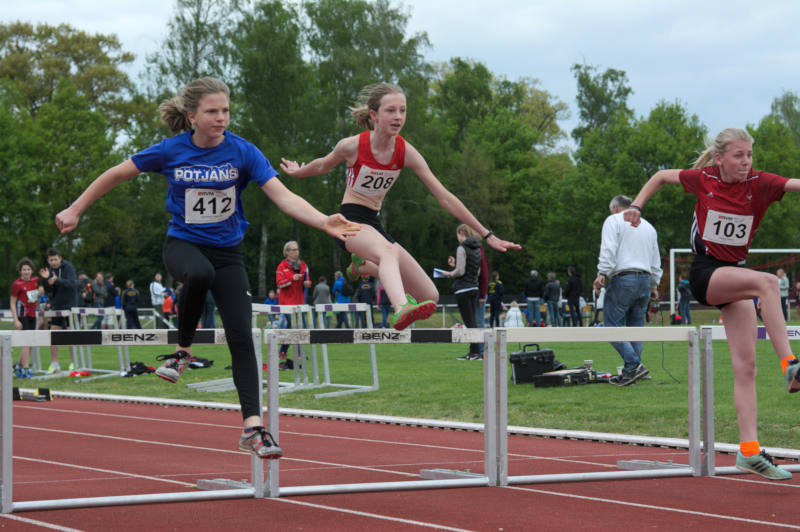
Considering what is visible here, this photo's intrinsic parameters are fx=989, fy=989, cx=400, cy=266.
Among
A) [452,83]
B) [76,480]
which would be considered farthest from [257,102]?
[76,480]

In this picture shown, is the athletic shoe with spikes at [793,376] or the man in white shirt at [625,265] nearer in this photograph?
the athletic shoe with spikes at [793,376]

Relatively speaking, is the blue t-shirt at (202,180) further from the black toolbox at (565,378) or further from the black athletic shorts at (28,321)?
the black athletic shorts at (28,321)

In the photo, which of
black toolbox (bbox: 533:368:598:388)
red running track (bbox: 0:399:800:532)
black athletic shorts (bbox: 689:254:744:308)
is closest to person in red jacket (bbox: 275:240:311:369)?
red running track (bbox: 0:399:800:532)

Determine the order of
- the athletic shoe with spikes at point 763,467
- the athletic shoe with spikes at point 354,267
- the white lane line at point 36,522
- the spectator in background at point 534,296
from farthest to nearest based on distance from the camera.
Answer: the spectator in background at point 534,296
the athletic shoe with spikes at point 354,267
the athletic shoe with spikes at point 763,467
the white lane line at point 36,522

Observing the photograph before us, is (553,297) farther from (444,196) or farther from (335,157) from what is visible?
(335,157)

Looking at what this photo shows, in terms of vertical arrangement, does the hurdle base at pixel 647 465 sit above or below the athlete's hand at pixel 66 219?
below

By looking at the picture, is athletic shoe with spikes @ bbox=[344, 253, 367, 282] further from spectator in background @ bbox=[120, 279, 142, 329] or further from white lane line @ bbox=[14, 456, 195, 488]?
spectator in background @ bbox=[120, 279, 142, 329]

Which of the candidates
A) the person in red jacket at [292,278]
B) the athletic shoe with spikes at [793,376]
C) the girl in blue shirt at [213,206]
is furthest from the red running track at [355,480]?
the person in red jacket at [292,278]

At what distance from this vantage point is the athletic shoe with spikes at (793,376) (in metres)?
5.56

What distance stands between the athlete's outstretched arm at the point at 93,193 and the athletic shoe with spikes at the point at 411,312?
1.61 meters

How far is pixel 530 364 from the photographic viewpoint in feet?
39.3

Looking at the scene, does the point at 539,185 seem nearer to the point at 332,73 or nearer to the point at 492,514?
the point at 332,73

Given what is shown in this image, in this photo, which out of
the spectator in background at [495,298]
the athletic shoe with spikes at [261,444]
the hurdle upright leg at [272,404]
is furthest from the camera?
the spectator in background at [495,298]

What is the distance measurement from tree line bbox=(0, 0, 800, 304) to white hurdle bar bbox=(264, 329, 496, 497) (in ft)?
111
